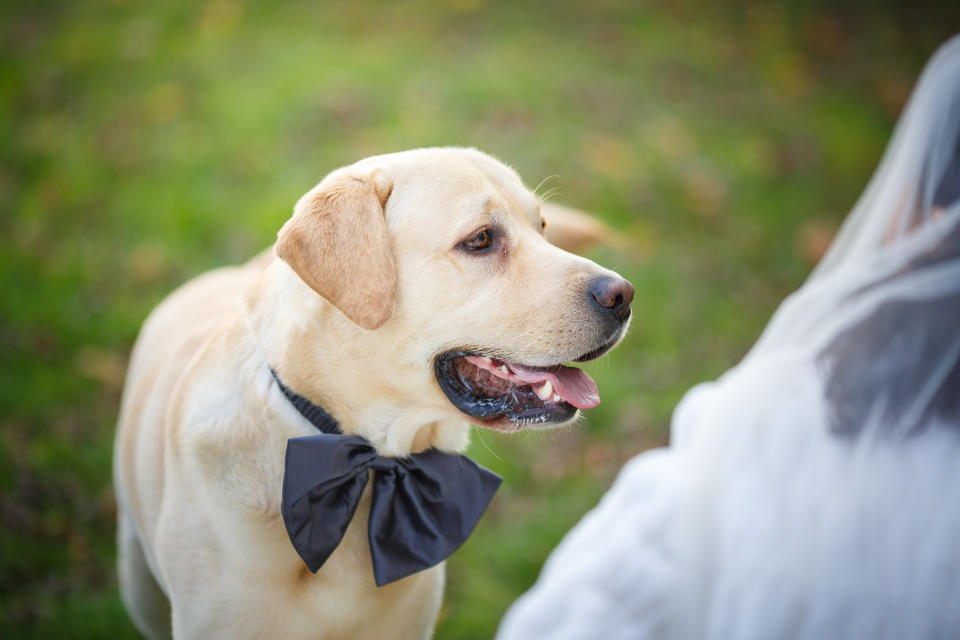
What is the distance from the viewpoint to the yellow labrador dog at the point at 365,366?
2.16 metres

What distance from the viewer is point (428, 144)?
6141 millimetres

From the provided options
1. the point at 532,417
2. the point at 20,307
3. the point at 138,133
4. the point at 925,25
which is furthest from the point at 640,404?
Answer: the point at 925,25

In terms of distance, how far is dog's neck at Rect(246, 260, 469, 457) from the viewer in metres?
2.18

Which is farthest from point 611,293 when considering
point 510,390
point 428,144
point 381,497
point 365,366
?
point 428,144

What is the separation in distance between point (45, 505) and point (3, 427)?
2.10 feet

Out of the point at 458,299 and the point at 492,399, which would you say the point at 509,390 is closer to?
the point at 492,399

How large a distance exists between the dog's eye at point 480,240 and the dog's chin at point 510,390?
32 cm

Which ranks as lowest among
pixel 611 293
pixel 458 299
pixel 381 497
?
pixel 381 497

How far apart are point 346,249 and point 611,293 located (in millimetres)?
804

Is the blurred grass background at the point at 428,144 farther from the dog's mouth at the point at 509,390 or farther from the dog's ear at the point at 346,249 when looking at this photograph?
the dog's ear at the point at 346,249

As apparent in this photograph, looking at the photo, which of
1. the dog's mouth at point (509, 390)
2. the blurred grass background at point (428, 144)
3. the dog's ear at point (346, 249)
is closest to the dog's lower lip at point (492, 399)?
the dog's mouth at point (509, 390)

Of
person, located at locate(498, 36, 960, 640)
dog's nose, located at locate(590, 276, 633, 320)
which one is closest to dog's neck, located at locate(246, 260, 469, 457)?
dog's nose, located at locate(590, 276, 633, 320)

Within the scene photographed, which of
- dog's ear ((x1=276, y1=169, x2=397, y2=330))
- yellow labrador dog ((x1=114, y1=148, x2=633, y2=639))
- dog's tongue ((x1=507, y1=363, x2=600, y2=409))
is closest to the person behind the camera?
dog's ear ((x1=276, y1=169, x2=397, y2=330))

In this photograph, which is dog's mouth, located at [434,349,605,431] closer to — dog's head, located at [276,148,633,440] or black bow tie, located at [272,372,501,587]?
dog's head, located at [276,148,633,440]
